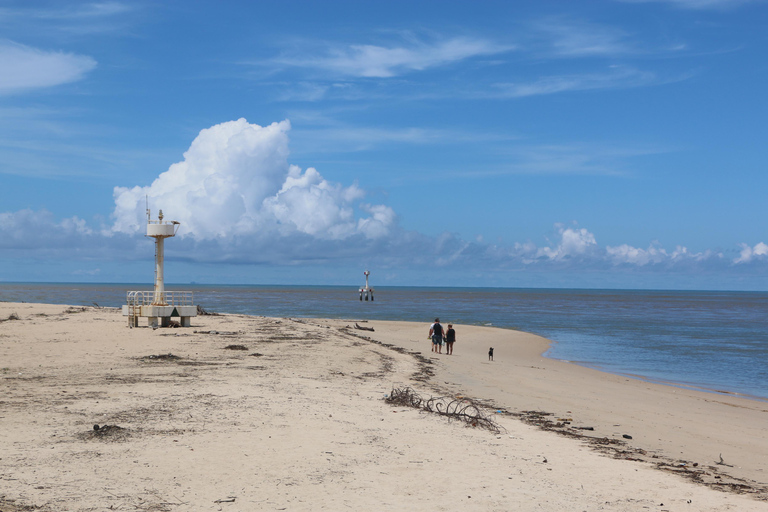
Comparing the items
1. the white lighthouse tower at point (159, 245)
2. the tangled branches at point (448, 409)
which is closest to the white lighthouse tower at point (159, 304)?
the white lighthouse tower at point (159, 245)

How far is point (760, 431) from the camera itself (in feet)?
44.6

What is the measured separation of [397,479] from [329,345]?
17.4m

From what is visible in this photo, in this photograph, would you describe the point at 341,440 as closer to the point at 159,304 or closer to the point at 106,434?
the point at 106,434

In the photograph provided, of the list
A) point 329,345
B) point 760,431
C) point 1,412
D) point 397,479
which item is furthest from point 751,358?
point 1,412

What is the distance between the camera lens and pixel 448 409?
1210 centimetres

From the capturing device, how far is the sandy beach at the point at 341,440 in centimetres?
704

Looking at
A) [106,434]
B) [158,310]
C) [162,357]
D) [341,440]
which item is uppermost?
[158,310]

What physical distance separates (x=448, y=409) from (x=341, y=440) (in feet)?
11.1

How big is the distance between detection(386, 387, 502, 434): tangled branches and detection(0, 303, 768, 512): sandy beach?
4.5 inches

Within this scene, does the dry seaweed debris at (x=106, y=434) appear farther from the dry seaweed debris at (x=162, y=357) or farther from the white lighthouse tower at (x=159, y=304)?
the white lighthouse tower at (x=159, y=304)

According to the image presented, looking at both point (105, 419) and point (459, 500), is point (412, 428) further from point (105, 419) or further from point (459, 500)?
point (105, 419)

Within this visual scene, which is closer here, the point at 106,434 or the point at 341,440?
the point at 106,434

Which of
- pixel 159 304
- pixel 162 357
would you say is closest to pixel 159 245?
pixel 159 304

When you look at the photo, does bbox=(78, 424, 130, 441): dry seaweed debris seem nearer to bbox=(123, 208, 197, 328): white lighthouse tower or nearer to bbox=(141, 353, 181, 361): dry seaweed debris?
bbox=(141, 353, 181, 361): dry seaweed debris
